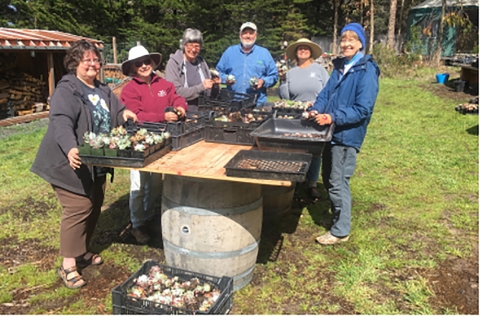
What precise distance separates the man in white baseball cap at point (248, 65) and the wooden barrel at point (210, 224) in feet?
7.34

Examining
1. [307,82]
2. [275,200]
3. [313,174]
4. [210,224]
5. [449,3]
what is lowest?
[275,200]

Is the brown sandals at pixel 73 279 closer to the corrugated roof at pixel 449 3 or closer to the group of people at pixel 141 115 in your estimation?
the group of people at pixel 141 115

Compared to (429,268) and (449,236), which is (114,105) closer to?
(429,268)

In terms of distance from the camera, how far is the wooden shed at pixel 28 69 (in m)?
10.5

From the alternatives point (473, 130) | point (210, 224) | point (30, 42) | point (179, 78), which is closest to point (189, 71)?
point (179, 78)

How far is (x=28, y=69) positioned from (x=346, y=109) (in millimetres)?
11546

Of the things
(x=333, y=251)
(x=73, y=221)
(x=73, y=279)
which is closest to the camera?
(x=73, y=221)

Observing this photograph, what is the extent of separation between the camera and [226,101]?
4516 millimetres

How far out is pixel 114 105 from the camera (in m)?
3.50

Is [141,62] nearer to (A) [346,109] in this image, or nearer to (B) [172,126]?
(B) [172,126]

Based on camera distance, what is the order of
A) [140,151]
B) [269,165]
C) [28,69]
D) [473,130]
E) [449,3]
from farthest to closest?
[449,3] < [28,69] < [473,130] < [269,165] < [140,151]

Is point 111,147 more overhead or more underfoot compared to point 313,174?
more overhead

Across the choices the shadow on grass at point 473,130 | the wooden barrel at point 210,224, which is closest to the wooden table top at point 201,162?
the wooden barrel at point 210,224

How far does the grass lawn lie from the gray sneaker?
9 centimetres
